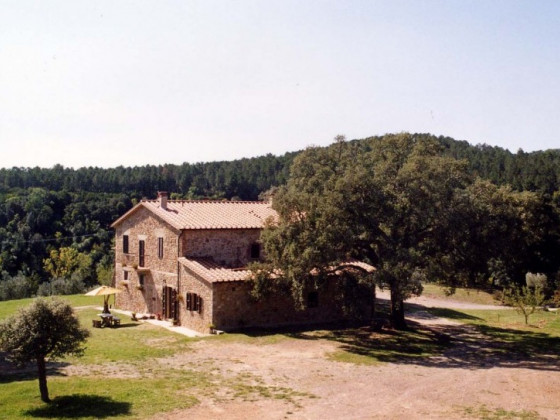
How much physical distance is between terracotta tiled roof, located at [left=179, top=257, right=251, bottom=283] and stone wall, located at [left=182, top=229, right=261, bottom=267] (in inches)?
27.8

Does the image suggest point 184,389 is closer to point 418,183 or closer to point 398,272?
point 398,272

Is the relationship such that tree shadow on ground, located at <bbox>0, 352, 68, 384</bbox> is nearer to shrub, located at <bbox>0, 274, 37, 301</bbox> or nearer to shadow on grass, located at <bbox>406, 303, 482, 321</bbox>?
shadow on grass, located at <bbox>406, 303, 482, 321</bbox>

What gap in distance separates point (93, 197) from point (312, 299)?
78150mm

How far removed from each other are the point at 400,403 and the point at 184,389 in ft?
22.9

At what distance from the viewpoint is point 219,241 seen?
31562 millimetres

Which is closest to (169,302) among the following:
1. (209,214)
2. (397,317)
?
(209,214)

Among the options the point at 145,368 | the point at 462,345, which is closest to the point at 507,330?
the point at 462,345

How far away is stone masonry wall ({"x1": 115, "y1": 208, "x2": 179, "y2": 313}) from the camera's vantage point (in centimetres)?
3175

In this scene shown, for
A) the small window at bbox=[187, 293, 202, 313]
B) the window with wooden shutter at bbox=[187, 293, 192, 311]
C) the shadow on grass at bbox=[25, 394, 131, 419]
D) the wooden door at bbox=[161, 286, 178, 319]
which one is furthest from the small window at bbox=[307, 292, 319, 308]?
the shadow on grass at bbox=[25, 394, 131, 419]

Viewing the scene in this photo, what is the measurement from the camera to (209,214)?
33250 mm

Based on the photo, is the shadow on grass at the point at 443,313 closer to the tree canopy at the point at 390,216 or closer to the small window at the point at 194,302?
the tree canopy at the point at 390,216

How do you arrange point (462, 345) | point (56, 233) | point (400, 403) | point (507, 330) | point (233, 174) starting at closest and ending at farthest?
point (400, 403), point (462, 345), point (507, 330), point (56, 233), point (233, 174)

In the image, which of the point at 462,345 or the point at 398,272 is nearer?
the point at 398,272

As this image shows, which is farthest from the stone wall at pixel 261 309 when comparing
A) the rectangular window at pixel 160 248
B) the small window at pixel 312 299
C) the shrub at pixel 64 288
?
the shrub at pixel 64 288
